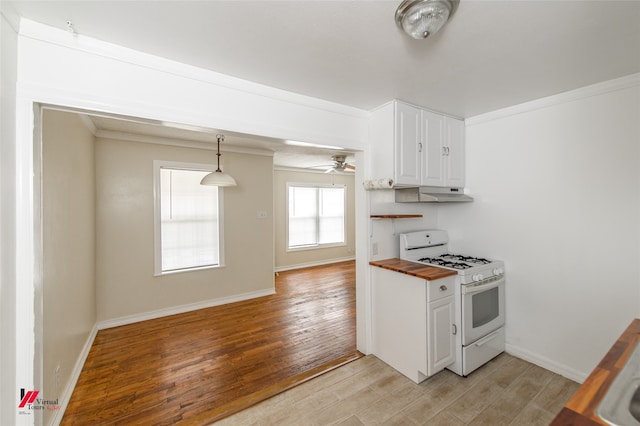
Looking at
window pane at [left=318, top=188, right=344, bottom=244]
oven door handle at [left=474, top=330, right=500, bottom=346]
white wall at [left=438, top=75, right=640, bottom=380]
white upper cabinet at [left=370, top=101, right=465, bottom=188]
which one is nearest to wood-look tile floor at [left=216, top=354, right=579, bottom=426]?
oven door handle at [left=474, top=330, right=500, bottom=346]

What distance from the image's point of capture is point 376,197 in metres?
2.70

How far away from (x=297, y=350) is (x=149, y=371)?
1451 millimetres

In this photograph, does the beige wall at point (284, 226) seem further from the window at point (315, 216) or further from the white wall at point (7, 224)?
the white wall at point (7, 224)

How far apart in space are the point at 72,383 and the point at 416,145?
12.5ft

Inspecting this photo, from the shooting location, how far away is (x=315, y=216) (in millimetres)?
6719

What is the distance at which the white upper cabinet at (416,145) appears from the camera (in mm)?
2422

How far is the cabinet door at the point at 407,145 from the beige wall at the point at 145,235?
106 inches

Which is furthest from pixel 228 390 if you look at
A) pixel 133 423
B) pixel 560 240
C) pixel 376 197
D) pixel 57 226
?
pixel 560 240

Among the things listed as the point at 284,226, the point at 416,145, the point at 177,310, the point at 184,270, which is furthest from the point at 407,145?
the point at 284,226

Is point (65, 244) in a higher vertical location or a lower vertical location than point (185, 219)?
lower

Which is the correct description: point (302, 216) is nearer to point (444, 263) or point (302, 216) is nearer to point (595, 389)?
point (444, 263)

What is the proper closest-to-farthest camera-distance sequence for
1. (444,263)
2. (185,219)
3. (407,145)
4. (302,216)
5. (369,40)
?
(369,40), (407,145), (444,263), (185,219), (302,216)

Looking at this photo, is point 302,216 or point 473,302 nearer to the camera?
point 473,302

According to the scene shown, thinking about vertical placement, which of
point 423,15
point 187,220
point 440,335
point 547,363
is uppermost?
point 423,15
